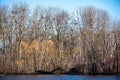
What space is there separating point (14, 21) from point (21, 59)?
6.23 metres

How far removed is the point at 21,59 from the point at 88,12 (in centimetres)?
1349

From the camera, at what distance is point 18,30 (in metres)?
40.8

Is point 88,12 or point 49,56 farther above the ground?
point 88,12

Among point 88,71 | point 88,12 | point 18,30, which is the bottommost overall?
point 88,71

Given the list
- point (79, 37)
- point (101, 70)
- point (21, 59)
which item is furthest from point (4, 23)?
point (101, 70)

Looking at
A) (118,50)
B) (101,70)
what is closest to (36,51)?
(101,70)

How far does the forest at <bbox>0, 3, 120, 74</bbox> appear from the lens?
38094mm

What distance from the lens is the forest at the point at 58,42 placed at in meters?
38.1

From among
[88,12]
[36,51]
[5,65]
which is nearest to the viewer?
[5,65]

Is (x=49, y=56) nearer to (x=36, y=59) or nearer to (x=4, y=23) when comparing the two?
(x=36, y=59)

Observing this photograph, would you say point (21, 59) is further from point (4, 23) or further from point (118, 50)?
point (118, 50)

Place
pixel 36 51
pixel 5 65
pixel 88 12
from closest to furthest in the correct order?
pixel 5 65, pixel 36 51, pixel 88 12

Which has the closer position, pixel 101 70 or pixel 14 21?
pixel 101 70

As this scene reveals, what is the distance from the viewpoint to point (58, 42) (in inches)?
1695
